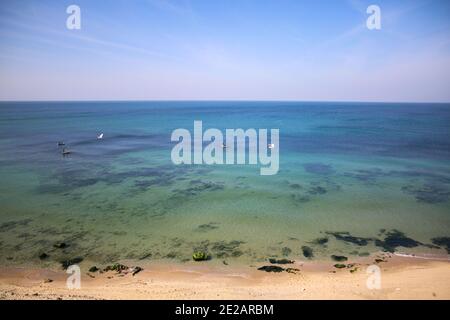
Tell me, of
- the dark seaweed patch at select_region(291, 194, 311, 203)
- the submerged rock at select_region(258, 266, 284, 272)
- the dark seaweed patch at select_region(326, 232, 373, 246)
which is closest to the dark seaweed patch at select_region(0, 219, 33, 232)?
the submerged rock at select_region(258, 266, 284, 272)

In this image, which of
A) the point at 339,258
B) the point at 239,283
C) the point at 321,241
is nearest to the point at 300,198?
the point at 321,241

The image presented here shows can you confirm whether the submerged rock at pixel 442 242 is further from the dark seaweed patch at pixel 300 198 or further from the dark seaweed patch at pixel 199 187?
the dark seaweed patch at pixel 199 187

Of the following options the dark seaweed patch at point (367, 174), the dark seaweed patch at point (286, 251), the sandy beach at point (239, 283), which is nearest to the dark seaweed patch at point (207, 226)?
the sandy beach at point (239, 283)

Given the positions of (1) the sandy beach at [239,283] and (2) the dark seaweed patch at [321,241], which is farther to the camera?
(2) the dark seaweed patch at [321,241]

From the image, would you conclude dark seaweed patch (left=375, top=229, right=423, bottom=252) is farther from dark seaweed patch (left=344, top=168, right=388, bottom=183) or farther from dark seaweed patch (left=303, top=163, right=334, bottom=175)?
dark seaweed patch (left=303, top=163, right=334, bottom=175)

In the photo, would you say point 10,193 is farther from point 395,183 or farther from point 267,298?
point 395,183

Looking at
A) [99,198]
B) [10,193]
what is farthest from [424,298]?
[10,193]
